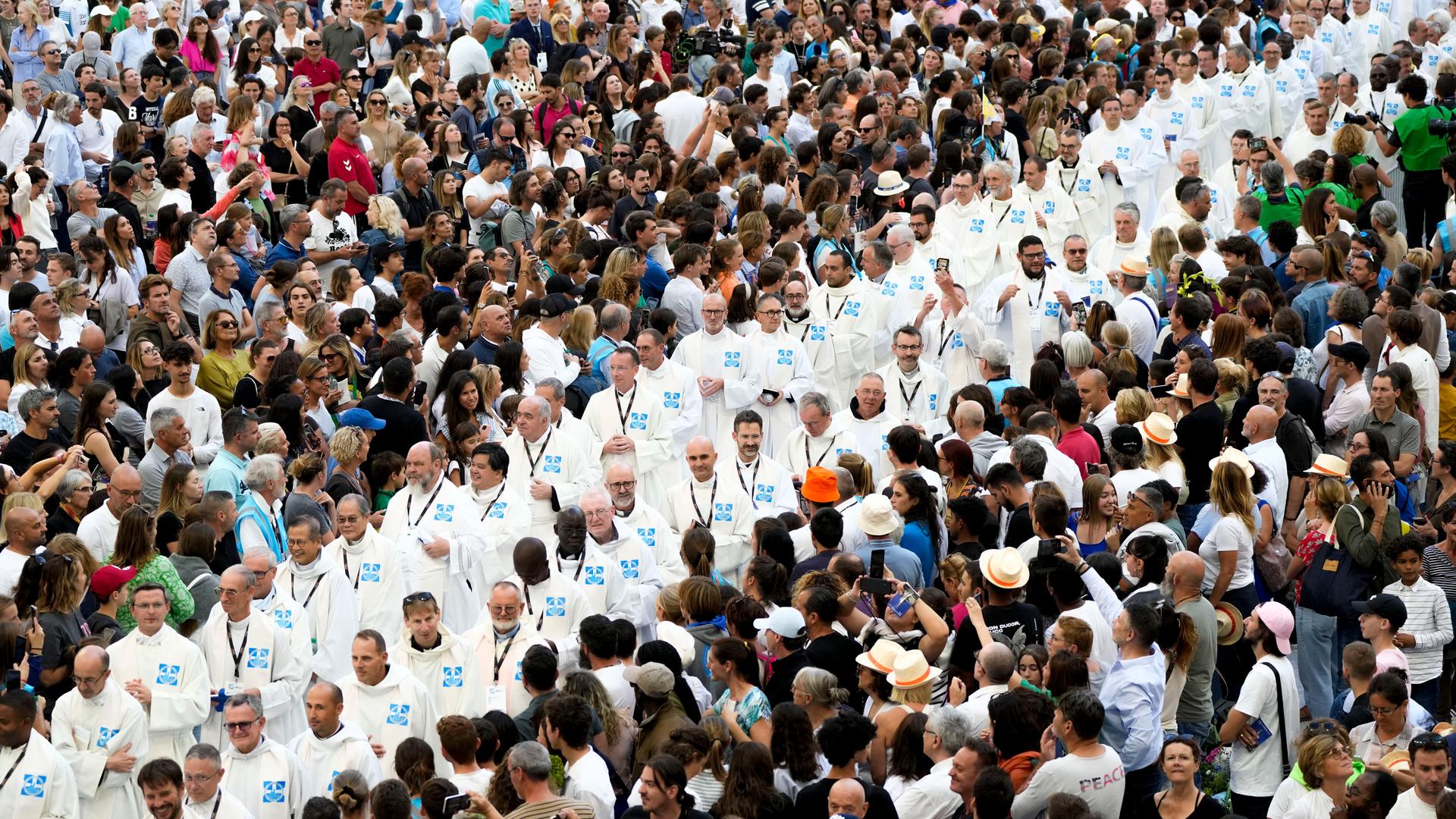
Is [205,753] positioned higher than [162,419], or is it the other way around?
[162,419]

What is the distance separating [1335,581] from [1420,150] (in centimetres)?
776

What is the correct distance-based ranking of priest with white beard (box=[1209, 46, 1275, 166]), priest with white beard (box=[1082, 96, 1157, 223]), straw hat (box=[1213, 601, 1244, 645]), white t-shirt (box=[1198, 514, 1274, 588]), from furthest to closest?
priest with white beard (box=[1209, 46, 1275, 166]) → priest with white beard (box=[1082, 96, 1157, 223]) → white t-shirt (box=[1198, 514, 1274, 588]) → straw hat (box=[1213, 601, 1244, 645])

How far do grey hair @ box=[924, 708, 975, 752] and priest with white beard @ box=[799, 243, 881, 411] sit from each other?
561cm

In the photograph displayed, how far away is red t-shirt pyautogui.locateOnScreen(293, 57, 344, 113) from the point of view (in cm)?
1758

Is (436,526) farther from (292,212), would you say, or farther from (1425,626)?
(1425,626)

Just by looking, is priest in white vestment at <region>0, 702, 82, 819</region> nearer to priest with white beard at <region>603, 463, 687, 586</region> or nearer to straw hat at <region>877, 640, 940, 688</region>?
priest with white beard at <region>603, 463, 687, 586</region>

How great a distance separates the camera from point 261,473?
10.7m

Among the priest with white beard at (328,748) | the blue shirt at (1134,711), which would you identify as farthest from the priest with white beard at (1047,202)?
the priest with white beard at (328,748)

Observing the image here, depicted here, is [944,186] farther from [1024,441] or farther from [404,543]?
[404,543]

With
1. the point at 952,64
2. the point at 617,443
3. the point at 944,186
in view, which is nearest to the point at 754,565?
the point at 617,443

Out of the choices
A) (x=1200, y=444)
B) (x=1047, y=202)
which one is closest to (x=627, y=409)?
(x=1200, y=444)

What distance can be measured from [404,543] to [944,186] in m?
7.44

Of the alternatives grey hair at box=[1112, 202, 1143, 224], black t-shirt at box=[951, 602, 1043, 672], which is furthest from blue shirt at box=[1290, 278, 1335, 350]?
black t-shirt at box=[951, 602, 1043, 672]

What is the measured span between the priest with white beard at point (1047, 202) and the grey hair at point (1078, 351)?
3225 millimetres
